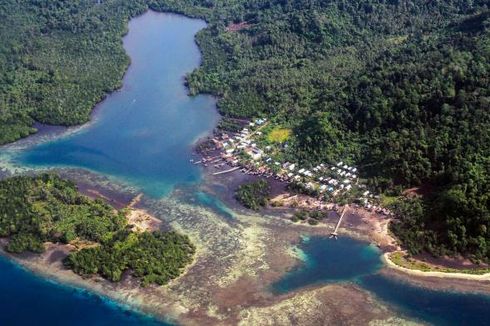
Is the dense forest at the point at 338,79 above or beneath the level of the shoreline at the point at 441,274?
above

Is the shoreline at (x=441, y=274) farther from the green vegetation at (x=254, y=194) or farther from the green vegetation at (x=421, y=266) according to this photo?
the green vegetation at (x=254, y=194)

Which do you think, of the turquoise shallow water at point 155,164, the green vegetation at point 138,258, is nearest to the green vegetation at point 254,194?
the turquoise shallow water at point 155,164

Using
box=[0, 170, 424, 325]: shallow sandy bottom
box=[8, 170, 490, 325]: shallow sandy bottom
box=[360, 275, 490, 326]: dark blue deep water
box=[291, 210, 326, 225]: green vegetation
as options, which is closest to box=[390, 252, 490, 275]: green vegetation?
box=[8, 170, 490, 325]: shallow sandy bottom

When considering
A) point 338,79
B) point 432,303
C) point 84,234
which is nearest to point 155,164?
point 84,234

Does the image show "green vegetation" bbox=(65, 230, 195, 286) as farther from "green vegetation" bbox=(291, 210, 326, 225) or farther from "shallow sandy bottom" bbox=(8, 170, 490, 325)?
"green vegetation" bbox=(291, 210, 326, 225)

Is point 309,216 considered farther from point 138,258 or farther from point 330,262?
point 138,258

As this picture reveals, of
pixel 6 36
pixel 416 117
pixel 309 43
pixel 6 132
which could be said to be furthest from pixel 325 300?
pixel 6 36
